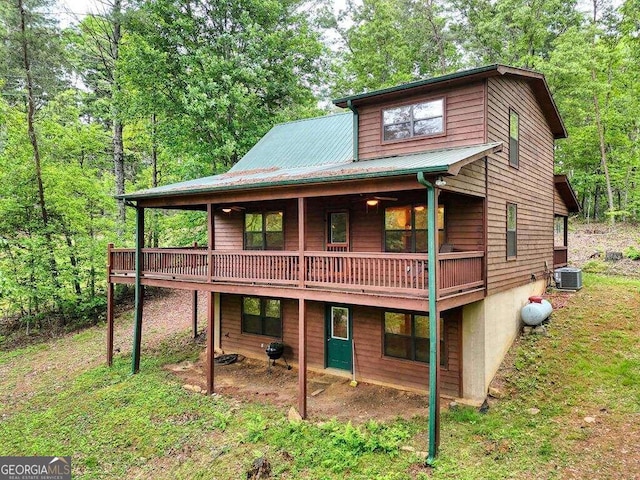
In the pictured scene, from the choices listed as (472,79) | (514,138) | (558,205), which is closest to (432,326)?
(472,79)

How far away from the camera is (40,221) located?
17.6 meters

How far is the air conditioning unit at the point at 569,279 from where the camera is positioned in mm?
13586

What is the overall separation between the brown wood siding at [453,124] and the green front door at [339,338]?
4644 millimetres

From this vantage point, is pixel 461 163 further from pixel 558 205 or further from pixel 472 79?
pixel 558 205

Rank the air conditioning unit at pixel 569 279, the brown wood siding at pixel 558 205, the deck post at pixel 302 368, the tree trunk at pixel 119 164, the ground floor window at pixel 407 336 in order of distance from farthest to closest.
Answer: the tree trunk at pixel 119 164 → the brown wood siding at pixel 558 205 → the air conditioning unit at pixel 569 279 → the ground floor window at pixel 407 336 → the deck post at pixel 302 368

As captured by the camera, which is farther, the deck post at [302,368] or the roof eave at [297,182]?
the deck post at [302,368]

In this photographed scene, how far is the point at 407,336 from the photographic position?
10250 millimetres

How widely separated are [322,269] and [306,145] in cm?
627

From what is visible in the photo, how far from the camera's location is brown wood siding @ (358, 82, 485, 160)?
941cm

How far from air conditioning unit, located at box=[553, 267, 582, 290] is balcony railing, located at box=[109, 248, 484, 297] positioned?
6.41m

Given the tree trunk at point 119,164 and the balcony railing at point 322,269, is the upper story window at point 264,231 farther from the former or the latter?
the tree trunk at point 119,164

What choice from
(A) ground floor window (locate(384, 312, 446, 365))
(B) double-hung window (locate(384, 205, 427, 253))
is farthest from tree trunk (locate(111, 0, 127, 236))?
(A) ground floor window (locate(384, 312, 446, 365))

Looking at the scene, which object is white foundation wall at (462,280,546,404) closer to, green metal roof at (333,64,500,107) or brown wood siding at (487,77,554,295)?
brown wood siding at (487,77,554,295)

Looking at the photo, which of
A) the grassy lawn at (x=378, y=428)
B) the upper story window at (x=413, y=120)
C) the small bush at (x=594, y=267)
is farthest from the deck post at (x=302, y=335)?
the small bush at (x=594, y=267)
